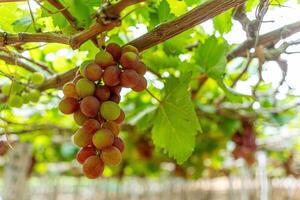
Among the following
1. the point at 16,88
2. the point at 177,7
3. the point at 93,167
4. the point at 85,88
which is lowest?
the point at 93,167

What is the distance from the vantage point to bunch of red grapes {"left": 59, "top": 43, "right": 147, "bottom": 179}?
0.60m

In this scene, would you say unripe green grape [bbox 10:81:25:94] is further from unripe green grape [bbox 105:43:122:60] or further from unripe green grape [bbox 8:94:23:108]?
unripe green grape [bbox 105:43:122:60]

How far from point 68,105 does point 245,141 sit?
3.88 ft

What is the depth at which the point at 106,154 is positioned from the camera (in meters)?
0.59

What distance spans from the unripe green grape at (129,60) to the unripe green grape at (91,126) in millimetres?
84

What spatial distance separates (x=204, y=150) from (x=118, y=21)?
1.63 meters

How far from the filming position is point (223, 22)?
985mm

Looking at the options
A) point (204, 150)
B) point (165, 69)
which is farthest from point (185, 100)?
point (204, 150)

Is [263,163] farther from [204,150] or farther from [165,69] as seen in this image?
[165,69]

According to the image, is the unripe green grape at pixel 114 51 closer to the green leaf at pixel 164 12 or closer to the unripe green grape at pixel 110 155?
the unripe green grape at pixel 110 155

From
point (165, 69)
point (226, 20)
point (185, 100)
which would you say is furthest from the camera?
point (165, 69)

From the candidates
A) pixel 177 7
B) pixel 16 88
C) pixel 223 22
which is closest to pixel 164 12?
pixel 177 7

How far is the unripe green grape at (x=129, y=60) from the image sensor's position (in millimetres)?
613

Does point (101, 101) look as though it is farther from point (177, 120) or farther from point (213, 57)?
point (213, 57)
